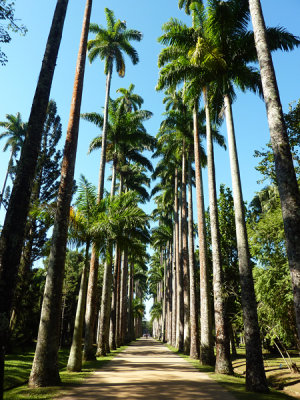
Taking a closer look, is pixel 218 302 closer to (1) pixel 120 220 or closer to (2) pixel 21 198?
(1) pixel 120 220

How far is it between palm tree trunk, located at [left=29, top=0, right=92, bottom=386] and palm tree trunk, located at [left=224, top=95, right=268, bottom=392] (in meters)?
5.13

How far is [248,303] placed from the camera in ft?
27.6

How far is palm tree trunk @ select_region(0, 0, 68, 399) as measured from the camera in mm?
4742

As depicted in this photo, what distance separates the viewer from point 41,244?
20.1 m

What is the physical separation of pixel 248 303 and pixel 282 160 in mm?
4753

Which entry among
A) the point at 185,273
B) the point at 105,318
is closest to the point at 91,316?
the point at 105,318

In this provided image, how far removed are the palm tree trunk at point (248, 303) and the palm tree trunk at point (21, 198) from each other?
20.5 ft

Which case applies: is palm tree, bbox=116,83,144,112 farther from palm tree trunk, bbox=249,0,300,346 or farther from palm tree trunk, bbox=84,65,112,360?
palm tree trunk, bbox=249,0,300,346

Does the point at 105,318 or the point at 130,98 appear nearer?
the point at 105,318

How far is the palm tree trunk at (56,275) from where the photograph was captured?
22.2 feet

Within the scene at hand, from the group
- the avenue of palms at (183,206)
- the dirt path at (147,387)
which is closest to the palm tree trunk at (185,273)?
the avenue of palms at (183,206)

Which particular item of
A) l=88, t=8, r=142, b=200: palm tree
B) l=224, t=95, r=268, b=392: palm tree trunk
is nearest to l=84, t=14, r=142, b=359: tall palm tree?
l=88, t=8, r=142, b=200: palm tree

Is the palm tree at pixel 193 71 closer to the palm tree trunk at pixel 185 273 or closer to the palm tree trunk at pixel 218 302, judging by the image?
the palm tree trunk at pixel 218 302

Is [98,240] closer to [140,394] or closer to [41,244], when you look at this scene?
[140,394]
